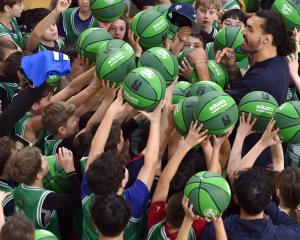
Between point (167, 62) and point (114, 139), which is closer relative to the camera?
point (114, 139)

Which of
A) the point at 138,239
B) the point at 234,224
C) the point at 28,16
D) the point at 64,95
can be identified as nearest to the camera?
the point at 234,224

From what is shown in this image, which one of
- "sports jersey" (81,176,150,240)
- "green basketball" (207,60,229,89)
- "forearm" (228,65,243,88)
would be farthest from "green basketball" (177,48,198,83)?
"sports jersey" (81,176,150,240)

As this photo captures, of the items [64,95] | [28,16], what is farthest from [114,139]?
[28,16]

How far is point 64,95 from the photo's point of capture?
6.87 m

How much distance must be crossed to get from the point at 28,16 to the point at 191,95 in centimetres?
387

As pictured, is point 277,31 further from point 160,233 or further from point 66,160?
point 160,233

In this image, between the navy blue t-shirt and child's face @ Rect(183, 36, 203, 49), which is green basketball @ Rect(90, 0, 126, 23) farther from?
the navy blue t-shirt

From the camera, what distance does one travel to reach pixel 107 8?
722 cm

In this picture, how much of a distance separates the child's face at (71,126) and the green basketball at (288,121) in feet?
6.49

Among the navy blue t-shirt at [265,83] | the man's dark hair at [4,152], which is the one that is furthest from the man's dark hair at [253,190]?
the man's dark hair at [4,152]

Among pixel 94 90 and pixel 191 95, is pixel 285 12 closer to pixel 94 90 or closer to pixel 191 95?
pixel 191 95

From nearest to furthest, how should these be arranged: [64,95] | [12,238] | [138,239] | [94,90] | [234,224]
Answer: [12,238], [234,224], [138,239], [94,90], [64,95]

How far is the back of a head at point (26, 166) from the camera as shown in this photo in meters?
5.14

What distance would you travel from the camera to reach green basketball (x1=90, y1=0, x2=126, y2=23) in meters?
7.22
